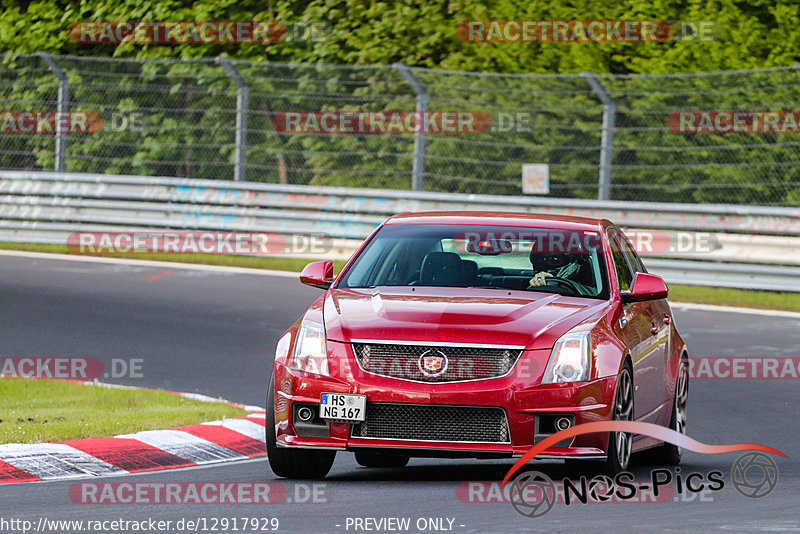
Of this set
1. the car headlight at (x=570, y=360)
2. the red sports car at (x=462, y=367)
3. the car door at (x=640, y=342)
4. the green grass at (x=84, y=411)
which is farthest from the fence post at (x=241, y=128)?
the car headlight at (x=570, y=360)

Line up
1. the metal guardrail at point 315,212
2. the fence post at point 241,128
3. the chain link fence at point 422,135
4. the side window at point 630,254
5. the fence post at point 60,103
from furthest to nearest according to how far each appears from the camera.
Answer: the fence post at point 60,103, the fence post at point 241,128, the chain link fence at point 422,135, the metal guardrail at point 315,212, the side window at point 630,254

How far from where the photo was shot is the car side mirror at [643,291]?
361 inches

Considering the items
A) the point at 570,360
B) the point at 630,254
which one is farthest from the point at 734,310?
the point at 570,360

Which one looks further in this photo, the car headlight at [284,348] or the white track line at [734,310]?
the white track line at [734,310]

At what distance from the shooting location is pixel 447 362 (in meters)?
8.12

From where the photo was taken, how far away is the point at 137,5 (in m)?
28.2

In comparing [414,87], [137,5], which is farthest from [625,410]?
[137,5]

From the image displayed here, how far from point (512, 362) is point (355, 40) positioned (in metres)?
19.0

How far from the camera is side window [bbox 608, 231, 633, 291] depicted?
9547 millimetres

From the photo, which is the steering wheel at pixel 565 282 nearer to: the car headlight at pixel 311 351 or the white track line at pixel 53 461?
the car headlight at pixel 311 351

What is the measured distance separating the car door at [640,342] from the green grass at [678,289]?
8736 mm

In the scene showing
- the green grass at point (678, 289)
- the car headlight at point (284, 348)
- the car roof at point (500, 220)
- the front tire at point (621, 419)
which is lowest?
the green grass at point (678, 289)

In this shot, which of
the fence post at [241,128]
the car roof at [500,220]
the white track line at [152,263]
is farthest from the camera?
the fence post at [241,128]

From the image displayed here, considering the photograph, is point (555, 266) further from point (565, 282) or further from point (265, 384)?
point (265, 384)
